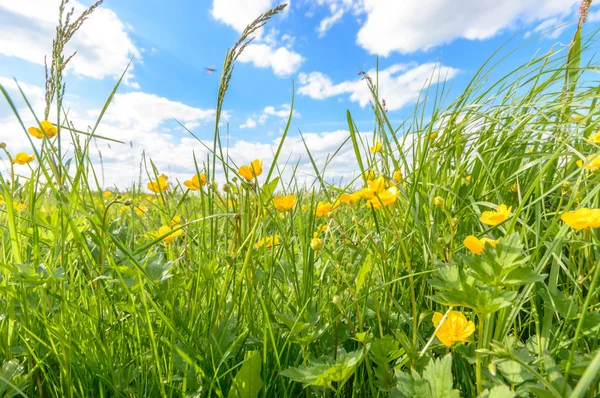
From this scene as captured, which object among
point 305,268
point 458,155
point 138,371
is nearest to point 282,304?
point 305,268

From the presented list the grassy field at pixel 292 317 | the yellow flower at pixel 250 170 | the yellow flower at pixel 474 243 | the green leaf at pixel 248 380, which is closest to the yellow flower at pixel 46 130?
the grassy field at pixel 292 317

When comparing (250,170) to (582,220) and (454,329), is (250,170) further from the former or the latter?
(582,220)

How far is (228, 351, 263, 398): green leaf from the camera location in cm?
84

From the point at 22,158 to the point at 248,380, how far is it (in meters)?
1.26

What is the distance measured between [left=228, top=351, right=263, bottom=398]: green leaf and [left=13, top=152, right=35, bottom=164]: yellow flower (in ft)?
4.01

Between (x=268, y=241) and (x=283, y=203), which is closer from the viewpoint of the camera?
(x=283, y=203)

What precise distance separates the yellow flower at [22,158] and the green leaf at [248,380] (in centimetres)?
122

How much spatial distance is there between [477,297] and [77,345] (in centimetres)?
88

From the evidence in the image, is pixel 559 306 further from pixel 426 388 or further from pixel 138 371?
pixel 138 371

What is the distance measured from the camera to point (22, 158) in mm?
1517

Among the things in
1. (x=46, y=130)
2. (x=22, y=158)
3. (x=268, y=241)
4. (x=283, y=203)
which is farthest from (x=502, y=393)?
(x=22, y=158)

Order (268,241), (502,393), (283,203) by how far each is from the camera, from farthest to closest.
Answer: (268,241), (283,203), (502,393)

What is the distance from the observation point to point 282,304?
3.74ft

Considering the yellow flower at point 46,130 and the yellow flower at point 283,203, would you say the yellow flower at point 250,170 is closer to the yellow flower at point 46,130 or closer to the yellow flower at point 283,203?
the yellow flower at point 283,203
